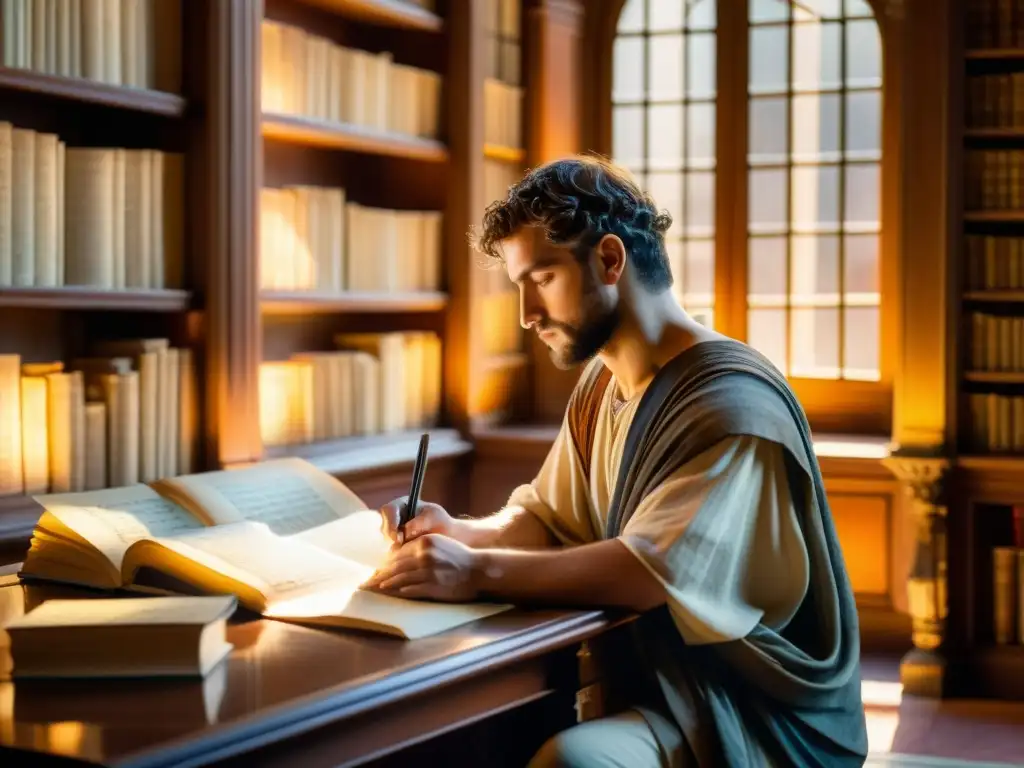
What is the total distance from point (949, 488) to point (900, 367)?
402mm

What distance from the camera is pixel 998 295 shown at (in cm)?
421

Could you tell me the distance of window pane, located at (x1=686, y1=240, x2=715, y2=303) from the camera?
490cm

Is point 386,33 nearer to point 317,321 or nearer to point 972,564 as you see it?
point 317,321

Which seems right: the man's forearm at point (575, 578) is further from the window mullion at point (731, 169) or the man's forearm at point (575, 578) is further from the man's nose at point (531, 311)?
the window mullion at point (731, 169)

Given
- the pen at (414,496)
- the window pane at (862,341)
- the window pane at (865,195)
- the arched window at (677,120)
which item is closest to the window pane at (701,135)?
the arched window at (677,120)

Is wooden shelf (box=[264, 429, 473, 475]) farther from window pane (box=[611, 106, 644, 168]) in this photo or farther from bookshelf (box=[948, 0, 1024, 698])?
bookshelf (box=[948, 0, 1024, 698])

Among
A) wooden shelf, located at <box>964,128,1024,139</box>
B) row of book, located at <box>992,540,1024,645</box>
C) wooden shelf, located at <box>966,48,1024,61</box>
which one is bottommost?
row of book, located at <box>992,540,1024,645</box>

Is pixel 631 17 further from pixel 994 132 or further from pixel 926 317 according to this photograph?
pixel 926 317

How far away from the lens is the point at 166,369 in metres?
3.21

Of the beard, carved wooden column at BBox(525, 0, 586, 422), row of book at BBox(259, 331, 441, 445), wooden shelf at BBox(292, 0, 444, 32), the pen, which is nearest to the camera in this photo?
the pen

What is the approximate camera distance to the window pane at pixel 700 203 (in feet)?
16.1

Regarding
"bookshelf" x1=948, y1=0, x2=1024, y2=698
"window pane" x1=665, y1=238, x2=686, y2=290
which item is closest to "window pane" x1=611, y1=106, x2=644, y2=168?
"window pane" x1=665, y1=238, x2=686, y2=290

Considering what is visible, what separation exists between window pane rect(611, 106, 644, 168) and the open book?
2.92 metres

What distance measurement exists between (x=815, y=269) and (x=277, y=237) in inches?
77.5
